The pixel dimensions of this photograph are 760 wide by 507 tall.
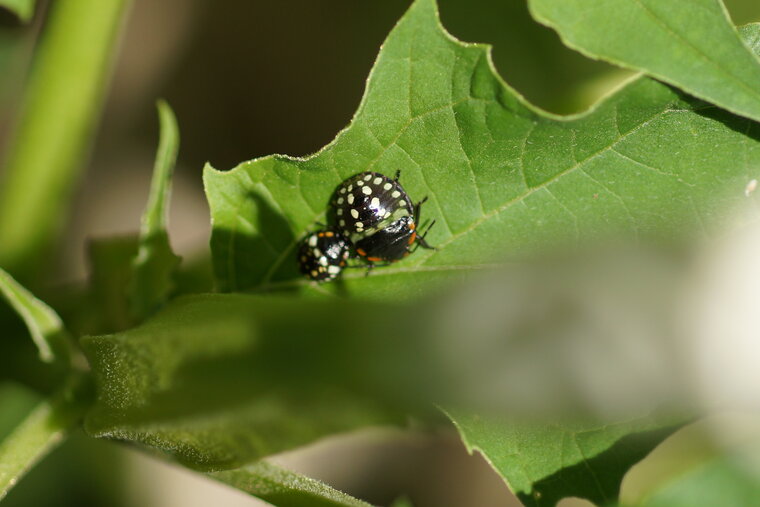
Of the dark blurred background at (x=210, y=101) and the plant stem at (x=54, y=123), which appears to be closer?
the plant stem at (x=54, y=123)

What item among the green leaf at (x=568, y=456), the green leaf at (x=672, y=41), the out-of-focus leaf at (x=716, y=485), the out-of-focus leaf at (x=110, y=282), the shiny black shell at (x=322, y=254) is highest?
the green leaf at (x=672, y=41)

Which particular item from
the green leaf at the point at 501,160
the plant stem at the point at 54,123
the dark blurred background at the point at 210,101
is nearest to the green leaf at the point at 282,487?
the green leaf at the point at 501,160

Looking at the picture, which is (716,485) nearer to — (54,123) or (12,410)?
(54,123)

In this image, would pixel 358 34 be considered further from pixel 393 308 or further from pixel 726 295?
pixel 393 308

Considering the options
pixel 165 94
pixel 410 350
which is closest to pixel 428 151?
pixel 410 350

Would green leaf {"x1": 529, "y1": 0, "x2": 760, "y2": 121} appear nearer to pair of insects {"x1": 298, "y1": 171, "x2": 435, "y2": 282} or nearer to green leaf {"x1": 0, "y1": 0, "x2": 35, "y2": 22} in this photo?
pair of insects {"x1": 298, "y1": 171, "x2": 435, "y2": 282}

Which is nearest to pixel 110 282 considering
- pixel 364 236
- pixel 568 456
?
pixel 364 236

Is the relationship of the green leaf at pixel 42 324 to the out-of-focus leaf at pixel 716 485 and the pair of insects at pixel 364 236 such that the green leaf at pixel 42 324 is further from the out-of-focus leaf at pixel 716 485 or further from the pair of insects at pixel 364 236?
the out-of-focus leaf at pixel 716 485
